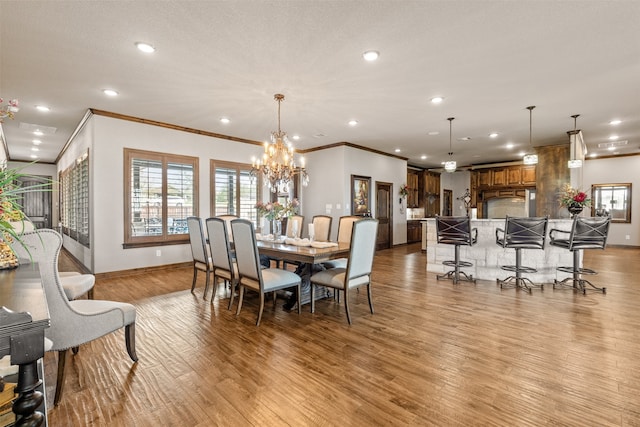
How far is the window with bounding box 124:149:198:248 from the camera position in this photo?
538cm

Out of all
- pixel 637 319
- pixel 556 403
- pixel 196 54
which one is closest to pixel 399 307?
pixel 556 403

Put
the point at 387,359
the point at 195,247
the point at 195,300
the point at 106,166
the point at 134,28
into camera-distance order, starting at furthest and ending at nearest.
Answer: the point at 106,166, the point at 195,247, the point at 195,300, the point at 134,28, the point at 387,359

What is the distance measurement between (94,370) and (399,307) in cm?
293

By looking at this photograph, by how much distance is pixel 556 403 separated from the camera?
5.99ft

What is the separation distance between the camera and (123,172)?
5266mm

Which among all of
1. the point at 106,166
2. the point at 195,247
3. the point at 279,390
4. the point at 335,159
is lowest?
the point at 279,390

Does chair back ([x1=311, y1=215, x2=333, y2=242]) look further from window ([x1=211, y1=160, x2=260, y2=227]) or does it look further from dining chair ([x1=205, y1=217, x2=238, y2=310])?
window ([x1=211, y1=160, x2=260, y2=227])

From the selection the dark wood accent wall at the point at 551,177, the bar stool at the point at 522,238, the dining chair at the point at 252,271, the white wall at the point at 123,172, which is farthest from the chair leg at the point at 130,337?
the dark wood accent wall at the point at 551,177

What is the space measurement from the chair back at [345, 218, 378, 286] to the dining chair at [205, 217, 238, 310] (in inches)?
53.5

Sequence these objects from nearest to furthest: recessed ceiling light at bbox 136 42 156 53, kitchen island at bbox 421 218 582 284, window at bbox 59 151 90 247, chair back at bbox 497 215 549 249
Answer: recessed ceiling light at bbox 136 42 156 53 < chair back at bbox 497 215 549 249 < kitchen island at bbox 421 218 582 284 < window at bbox 59 151 90 247

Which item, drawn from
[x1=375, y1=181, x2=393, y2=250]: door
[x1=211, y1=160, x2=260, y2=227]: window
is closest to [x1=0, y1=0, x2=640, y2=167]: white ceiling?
[x1=211, y1=160, x2=260, y2=227]: window

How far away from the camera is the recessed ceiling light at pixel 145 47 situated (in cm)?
294

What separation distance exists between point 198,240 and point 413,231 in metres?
7.59

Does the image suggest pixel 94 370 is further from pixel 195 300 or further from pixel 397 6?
pixel 397 6
